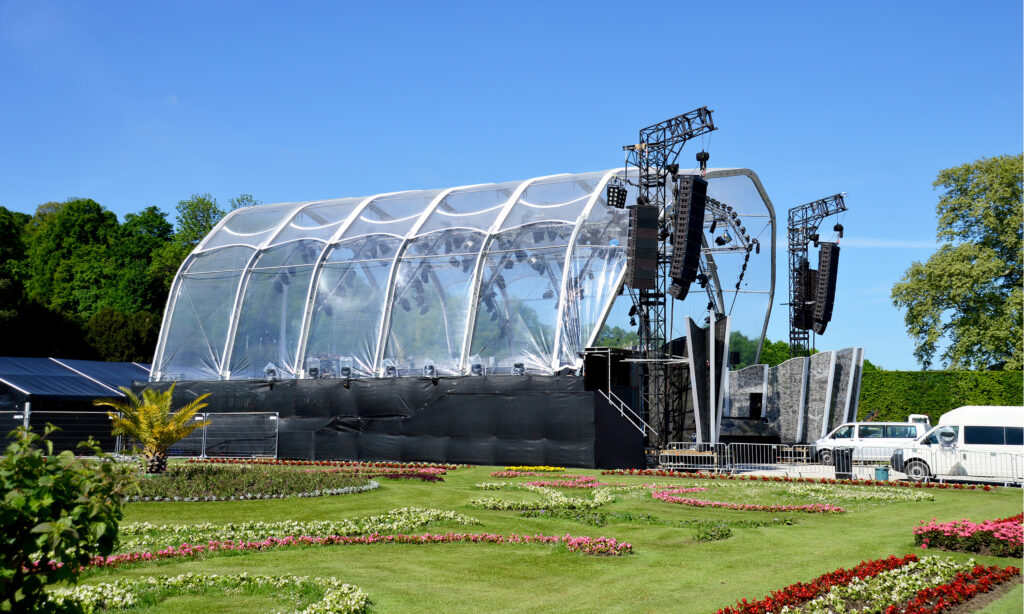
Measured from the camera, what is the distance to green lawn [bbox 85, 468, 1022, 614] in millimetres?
9227

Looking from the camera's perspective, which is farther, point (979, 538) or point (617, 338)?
point (617, 338)

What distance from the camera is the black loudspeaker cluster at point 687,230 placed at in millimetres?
31125

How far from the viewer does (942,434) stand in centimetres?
2658

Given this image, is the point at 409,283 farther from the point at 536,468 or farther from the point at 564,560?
the point at 564,560

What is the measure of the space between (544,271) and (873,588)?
82.9 ft

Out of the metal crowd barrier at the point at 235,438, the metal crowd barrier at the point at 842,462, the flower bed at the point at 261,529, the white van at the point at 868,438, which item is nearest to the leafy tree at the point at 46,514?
the flower bed at the point at 261,529

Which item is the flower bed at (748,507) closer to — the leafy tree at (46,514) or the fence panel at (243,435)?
the leafy tree at (46,514)

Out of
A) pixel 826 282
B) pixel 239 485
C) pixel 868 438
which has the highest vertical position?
pixel 826 282

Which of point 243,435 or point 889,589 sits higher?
point 889,589

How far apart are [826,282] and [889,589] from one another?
36.1 meters

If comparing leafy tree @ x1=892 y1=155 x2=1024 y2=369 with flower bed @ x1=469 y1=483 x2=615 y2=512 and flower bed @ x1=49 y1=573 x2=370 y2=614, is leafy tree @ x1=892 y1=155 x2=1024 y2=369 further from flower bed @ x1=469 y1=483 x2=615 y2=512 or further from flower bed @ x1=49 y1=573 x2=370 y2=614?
flower bed @ x1=49 y1=573 x2=370 y2=614

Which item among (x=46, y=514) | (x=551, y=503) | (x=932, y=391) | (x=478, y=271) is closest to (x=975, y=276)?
(x=932, y=391)

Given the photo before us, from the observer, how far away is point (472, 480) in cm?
2464

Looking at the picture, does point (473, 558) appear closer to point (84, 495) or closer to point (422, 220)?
point (84, 495)
